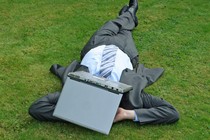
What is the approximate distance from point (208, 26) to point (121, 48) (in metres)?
1.51

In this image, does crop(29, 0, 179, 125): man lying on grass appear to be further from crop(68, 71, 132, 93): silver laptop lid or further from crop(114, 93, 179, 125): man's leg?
crop(68, 71, 132, 93): silver laptop lid

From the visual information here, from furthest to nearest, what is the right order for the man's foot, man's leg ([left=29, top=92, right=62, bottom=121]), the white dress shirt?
the man's foot → the white dress shirt → man's leg ([left=29, top=92, right=62, bottom=121])

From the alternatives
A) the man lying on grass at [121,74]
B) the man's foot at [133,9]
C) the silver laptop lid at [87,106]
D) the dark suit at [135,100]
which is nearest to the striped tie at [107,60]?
the man lying on grass at [121,74]

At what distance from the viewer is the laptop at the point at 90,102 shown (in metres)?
2.65

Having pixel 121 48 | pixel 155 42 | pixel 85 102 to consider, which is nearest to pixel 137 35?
pixel 155 42

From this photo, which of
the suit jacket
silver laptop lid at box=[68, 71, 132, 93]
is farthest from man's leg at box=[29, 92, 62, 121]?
the suit jacket

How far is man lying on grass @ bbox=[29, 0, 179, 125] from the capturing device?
294 cm

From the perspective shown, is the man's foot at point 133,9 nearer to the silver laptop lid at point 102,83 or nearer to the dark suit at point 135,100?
the dark suit at point 135,100

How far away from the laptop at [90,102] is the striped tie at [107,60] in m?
0.36

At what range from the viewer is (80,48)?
13.3ft

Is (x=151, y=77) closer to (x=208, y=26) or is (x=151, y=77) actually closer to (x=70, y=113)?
(x=70, y=113)

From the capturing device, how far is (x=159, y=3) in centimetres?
511

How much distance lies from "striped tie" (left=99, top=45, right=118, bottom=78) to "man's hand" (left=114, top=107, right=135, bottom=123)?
1.12 ft

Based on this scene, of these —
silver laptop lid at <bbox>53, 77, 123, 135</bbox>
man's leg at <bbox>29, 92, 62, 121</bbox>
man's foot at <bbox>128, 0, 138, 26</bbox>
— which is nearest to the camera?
silver laptop lid at <bbox>53, 77, 123, 135</bbox>
